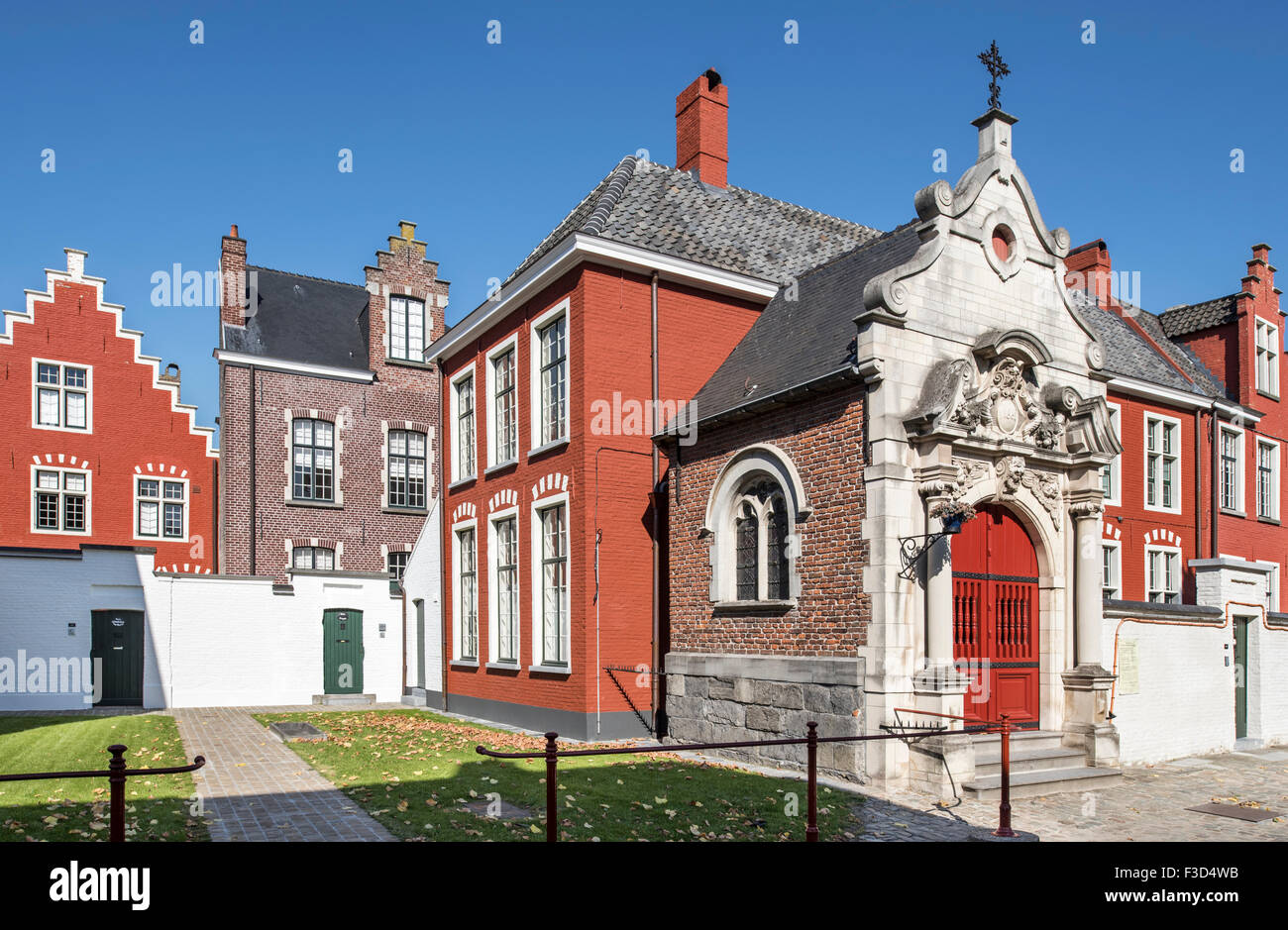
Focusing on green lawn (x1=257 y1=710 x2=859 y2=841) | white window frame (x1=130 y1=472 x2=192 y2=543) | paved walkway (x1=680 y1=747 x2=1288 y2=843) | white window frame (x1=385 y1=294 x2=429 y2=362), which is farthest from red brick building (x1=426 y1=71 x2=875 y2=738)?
white window frame (x1=130 y1=472 x2=192 y2=543)

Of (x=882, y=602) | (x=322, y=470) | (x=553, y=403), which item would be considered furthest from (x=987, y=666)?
(x=322, y=470)

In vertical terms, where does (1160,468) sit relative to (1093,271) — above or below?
below

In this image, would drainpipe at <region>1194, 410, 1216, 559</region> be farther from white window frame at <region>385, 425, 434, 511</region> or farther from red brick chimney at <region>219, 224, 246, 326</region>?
red brick chimney at <region>219, 224, 246, 326</region>

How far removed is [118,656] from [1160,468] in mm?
24015

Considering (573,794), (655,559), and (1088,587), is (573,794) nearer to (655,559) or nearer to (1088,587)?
(655,559)

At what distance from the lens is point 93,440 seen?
2709cm

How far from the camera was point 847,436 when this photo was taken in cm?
1228

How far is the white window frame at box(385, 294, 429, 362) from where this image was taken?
97.6ft

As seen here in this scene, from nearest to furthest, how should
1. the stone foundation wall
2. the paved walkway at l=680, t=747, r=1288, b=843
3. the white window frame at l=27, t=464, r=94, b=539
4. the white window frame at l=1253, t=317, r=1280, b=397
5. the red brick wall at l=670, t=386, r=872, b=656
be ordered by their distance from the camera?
the paved walkway at l=680, t=747, r=1288, b=843 → the stone foundation wall → the red brick wall at l=670, t=386, r=872, b=656 → the white window frame at l=1253, t=317, r=1280, b=397 → the white window frame at l=27, t=464, r=94, b=539

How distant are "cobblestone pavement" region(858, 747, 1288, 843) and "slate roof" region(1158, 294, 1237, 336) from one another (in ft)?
54.0

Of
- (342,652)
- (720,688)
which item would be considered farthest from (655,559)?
(342,652)

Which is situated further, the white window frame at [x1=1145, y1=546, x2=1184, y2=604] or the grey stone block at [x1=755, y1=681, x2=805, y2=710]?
the white window frame at [x1=1145, y1=546, x2=1184, y2=604]

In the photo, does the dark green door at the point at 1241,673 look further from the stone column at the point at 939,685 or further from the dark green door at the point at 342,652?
the dark green door at the point at 342,652
